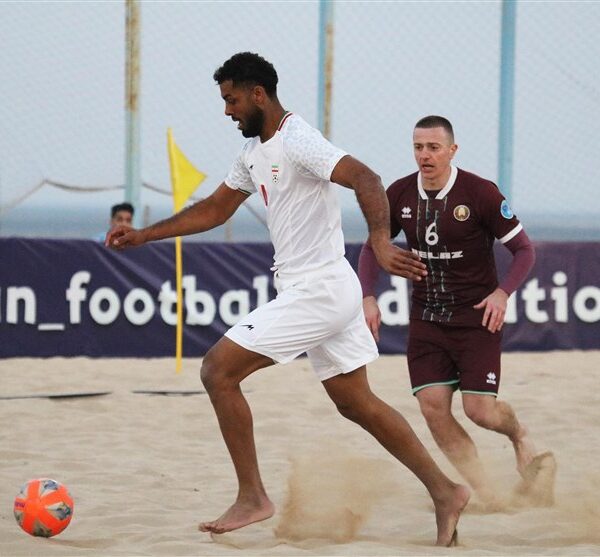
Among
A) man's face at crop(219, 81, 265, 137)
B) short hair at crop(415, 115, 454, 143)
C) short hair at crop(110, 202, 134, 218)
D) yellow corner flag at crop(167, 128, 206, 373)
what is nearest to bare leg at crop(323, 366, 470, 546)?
man's face at crop(219, 81, 265, 137)

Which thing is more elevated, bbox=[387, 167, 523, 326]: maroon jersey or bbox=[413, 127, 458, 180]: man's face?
bbox=[413, 127, 458, 180]: man's face

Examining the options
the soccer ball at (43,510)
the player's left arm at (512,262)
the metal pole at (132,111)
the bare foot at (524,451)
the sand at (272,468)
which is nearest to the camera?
the soccer ball at (43,510)

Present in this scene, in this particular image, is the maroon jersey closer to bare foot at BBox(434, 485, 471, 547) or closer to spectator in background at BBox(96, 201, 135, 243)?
bare foot at BBox(434, 485, 471, 547)

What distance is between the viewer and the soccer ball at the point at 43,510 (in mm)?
4234

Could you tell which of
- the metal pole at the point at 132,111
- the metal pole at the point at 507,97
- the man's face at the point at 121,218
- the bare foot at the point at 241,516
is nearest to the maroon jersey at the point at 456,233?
the bare foot at the point at 241,516

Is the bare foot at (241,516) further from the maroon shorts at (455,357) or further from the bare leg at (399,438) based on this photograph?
the maroon shorts at (455,357)

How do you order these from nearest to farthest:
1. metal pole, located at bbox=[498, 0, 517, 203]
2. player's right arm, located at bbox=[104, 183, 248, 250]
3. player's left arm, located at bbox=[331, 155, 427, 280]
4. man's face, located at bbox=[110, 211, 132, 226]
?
player's left arm, located at bbox=[331, 155, 427, 280], player's right arm, located at bbox=[104, 183, 248, 250], man's face, located at bbox=[110, 211, 132, 226], metal pole, located at bbox=[498, 0, 517, 203]

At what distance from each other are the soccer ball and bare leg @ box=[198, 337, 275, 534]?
1.67 ft

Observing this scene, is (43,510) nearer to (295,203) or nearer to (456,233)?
(295,203)

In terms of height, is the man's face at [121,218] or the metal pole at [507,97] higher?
the metal pole at [507,97]

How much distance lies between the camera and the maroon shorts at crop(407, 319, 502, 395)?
5188mm

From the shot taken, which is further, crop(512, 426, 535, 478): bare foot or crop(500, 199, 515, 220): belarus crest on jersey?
crop(512, 426, 535, 478): bare foot

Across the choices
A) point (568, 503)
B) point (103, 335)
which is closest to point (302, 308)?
point (568, 503)

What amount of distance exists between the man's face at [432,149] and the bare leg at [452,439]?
3.13ft
